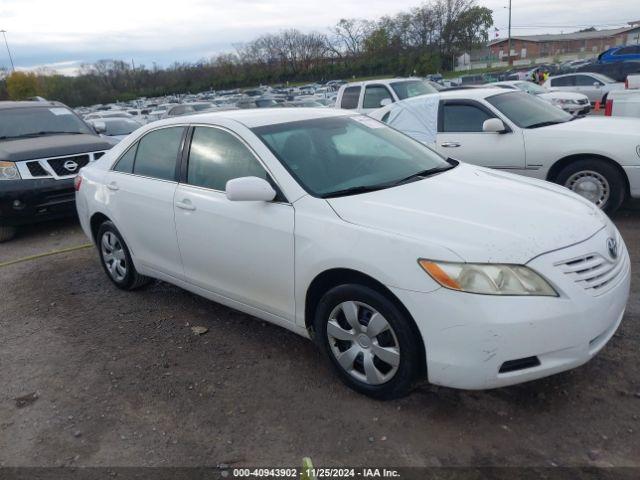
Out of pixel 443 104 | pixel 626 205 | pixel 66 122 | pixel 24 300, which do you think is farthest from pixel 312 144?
pixel 66 122

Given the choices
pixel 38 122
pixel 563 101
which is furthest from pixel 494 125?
pixel 563 101

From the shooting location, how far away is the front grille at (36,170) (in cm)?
698

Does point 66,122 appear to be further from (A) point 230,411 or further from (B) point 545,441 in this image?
(B) point 545,441

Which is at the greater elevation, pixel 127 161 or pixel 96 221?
pixel 127 161

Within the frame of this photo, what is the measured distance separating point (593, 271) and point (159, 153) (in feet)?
10.7

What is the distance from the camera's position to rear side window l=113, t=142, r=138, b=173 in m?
4.64

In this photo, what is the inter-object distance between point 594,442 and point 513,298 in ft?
2.77

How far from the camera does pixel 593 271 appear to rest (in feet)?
9.05

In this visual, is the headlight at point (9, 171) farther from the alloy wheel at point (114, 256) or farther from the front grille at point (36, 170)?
the alloy wheel at point (114, 256)

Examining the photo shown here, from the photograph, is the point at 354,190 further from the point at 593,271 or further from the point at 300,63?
the point at 300,63

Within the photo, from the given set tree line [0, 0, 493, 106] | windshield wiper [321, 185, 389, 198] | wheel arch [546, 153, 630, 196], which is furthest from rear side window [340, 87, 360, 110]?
tree line [0, 0, 493, 106]

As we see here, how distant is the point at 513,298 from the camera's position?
2557 millimetres

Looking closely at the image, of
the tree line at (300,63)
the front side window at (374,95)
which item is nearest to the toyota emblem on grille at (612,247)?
the front side window at (374,95)

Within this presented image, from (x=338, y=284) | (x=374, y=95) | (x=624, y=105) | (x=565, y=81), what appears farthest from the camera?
(x=565, y=81)
